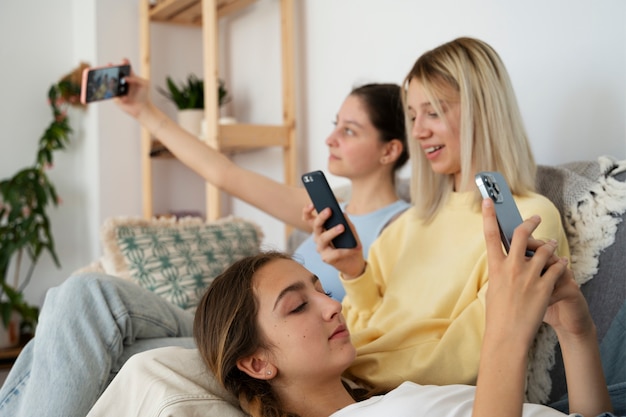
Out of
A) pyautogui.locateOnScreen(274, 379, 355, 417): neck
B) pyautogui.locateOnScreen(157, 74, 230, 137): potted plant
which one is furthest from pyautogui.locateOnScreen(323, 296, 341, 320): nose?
pyautogui.locateOnScreen(157, 74, 230, 137): potted plant

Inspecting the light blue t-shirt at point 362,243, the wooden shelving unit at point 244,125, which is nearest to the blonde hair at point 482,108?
the light blue t-shirt at point 362,243

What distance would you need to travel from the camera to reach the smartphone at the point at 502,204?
3.05 feet

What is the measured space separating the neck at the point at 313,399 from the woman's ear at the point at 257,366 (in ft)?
0.13

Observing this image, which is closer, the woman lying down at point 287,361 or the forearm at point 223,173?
the woman lying down at point 287,361

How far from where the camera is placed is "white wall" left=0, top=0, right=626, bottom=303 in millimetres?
1766

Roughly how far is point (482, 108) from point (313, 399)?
0.72 metres

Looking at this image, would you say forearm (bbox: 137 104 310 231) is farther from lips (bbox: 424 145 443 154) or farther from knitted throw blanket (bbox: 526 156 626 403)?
knitted throw blanket (bbox: 526 156 626 403)

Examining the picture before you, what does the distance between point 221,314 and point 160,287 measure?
0.89m

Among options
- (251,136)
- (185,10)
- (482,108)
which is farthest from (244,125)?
(482,108)

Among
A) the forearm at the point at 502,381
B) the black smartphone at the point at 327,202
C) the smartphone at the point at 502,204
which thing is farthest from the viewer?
the black smartphone at the point at 327,202

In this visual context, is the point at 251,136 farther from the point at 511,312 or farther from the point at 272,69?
the point at 511,312

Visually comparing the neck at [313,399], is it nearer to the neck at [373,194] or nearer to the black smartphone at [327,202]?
the black smartphone at [327,202]

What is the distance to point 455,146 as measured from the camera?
1556mm

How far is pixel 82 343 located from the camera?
1318mm
